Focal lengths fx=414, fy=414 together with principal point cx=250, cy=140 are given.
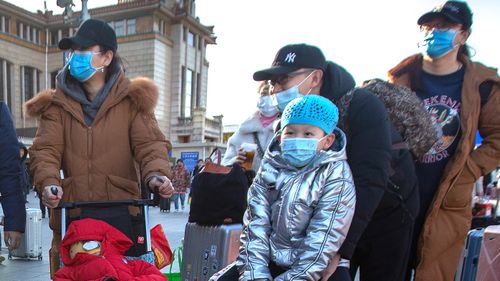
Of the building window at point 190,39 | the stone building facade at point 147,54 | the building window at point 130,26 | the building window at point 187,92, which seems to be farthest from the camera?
the building window at point 190,39

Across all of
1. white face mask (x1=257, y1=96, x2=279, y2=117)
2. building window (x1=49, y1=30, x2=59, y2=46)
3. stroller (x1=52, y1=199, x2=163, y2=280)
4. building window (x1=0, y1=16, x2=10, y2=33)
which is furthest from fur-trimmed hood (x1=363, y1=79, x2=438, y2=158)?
building window (x1=49, y1=30, x2=59, y2=46)

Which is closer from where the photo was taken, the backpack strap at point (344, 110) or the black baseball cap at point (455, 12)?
the backpack strap at point (344, 110)

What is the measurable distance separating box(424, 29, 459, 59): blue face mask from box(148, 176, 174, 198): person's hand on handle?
1876mm

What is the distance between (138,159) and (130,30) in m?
35.5

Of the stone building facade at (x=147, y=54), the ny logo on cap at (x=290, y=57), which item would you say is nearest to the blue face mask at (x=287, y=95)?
the ny logo on cap at (x=290, y=57)

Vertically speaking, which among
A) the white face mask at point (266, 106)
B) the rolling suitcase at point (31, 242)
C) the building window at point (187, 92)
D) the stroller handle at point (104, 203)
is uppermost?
the building window at point (187, 92)

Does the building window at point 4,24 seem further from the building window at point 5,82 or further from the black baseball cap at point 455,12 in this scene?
the black baseball cap at point 455,12

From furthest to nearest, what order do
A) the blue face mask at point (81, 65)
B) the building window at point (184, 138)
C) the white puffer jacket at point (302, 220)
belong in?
the building window at point (184, 138) < the blue face mask at point (81, 65) < the white puffer jacket at point (302, 220)

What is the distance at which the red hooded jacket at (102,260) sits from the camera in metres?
2.13

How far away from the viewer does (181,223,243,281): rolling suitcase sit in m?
3.26

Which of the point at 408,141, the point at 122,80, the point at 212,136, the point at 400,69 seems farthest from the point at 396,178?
the point at 212,136

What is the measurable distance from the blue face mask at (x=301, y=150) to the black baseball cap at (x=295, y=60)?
0.43 metres

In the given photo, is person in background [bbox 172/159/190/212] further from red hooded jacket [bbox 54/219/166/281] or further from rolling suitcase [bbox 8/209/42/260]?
red hooded jacket [bbox 54/219/166/281]

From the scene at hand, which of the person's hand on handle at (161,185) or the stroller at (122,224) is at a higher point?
the person's hand on handle at (161,185)
